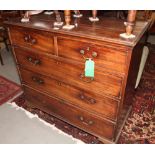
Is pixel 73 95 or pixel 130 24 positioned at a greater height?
pixel 130 24

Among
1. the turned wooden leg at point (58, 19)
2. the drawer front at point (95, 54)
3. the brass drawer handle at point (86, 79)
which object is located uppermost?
the turned wooden leg at point (58, 19)

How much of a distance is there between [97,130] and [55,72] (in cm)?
68

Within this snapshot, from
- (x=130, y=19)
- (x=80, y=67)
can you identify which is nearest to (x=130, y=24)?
(x=130, y=19)

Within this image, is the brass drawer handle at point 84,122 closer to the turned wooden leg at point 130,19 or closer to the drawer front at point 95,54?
the drawer front at point 95,54

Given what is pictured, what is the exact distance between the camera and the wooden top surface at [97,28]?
111 centimetres

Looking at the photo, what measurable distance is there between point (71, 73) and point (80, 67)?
5.0 inches

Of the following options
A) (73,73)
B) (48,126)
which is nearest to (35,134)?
(48,126)

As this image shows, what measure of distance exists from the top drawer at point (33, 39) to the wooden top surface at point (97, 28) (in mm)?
56

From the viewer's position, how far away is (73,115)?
1.72 m

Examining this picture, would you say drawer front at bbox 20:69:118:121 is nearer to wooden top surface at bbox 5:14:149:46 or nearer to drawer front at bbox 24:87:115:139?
drawer front at bbox 24:87:115:139

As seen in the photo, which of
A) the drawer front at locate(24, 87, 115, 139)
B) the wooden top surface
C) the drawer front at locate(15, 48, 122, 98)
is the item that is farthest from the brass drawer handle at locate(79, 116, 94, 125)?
the wooden top surface

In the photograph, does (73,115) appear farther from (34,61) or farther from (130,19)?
(130,19)

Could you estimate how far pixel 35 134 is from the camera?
184 cm

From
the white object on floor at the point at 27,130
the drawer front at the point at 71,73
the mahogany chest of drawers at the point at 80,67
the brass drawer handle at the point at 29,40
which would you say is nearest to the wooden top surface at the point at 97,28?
the mahogany chest of drawers at the point at 80,67
